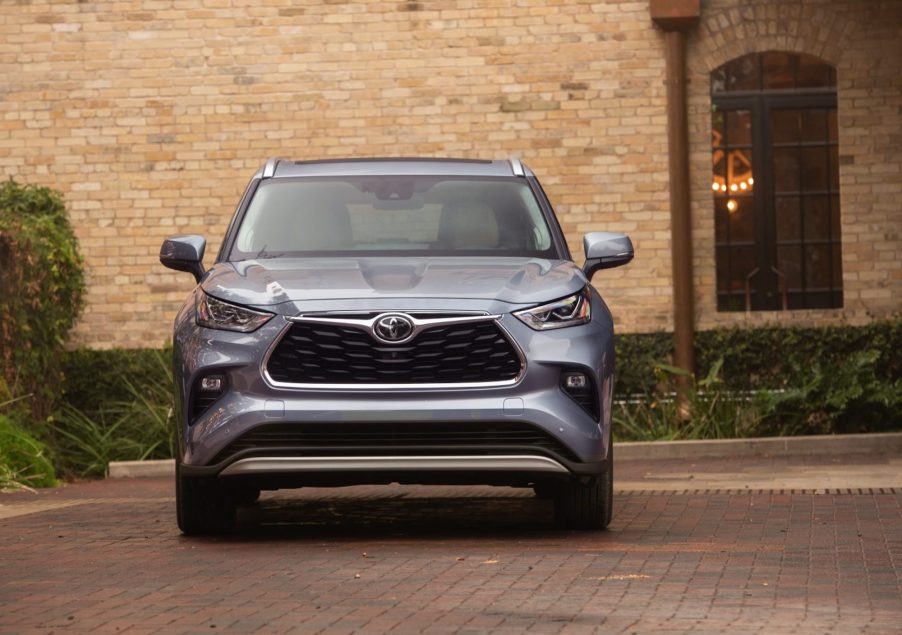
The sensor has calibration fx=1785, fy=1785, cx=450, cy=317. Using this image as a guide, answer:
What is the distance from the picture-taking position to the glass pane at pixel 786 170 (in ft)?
58.3

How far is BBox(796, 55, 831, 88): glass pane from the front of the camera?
57.9 feet

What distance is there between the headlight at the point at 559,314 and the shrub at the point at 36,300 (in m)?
6.94

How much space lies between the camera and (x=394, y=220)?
1005cm

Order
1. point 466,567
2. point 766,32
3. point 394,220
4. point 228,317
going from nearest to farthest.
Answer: point 466,567
point 228,317
point 394,220
point 766,32

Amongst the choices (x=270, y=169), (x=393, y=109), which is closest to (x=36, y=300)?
(x=393, y=109)

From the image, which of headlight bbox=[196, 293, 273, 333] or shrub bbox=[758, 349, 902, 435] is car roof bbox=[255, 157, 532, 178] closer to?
headlight bbox=[196, 293, 273, 333]

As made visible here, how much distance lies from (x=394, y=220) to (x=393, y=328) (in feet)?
6.38

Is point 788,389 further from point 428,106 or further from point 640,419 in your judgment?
point 428,106

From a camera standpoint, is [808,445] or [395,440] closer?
[395,440]

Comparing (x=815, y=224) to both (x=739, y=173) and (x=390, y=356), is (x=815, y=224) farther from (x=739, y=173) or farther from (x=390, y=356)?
(x=390, y=356)

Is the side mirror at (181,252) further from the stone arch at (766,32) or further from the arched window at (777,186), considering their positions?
the arched window at (777,186)

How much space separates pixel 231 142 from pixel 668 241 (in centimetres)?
446

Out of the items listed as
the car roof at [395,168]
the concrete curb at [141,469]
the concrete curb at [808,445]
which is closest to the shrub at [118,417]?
the concrete curb at [141,469]

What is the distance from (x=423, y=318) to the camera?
8242mm
